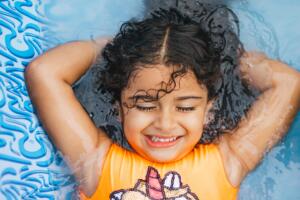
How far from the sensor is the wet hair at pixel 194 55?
80.1 inches

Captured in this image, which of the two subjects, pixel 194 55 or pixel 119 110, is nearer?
pixel 194 55

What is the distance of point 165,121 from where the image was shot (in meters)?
2.00

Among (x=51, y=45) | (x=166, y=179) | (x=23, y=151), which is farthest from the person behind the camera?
(x=51, y=45)

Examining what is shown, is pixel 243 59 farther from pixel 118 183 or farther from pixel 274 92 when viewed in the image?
pixel 118 183

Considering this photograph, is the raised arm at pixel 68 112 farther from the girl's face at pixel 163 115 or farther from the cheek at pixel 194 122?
the cheek at pixel 194 122

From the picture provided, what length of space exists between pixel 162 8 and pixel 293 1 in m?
0.50

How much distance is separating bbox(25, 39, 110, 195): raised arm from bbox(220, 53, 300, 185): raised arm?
42 centimetres

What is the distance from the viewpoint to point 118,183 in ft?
6.94

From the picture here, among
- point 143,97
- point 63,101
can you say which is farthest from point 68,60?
point 143,97

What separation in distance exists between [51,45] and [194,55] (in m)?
0.58

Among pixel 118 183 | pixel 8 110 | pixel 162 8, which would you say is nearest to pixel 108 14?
pixel 162 8

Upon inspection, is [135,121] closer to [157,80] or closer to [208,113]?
[157,80]

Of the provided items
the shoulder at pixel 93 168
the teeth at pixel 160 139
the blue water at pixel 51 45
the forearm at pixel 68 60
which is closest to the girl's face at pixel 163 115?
the teeth at pixel 160 139

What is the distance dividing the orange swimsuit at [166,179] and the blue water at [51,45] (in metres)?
0.17
